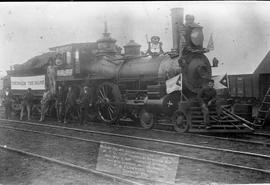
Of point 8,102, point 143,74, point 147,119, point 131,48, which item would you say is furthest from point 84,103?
point 8,102

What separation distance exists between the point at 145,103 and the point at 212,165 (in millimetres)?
4907

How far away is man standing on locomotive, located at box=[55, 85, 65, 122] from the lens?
14.5 meters

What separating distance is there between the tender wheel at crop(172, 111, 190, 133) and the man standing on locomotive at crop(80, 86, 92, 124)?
3.87 m

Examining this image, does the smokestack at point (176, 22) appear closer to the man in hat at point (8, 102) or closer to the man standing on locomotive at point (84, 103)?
the man standing on locomotive at point (84, 103)

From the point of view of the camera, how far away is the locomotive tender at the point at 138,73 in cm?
1080

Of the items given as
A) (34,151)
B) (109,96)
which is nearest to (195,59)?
(109,96)

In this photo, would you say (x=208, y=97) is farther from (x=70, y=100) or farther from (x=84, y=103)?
(x=70, y=100)

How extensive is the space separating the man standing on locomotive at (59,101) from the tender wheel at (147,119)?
4110 mm

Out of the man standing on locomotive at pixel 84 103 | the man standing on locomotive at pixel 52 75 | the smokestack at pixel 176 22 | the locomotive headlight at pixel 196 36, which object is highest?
the smokestack at pixel 176 22

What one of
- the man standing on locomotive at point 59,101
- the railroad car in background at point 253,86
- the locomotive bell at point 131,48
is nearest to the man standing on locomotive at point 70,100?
the man standing on locomotive at point 59,101

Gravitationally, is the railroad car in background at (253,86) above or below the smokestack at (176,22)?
below

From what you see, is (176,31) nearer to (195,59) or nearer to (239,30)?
(195,59)

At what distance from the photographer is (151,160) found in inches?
224

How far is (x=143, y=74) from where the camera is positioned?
1181cm
